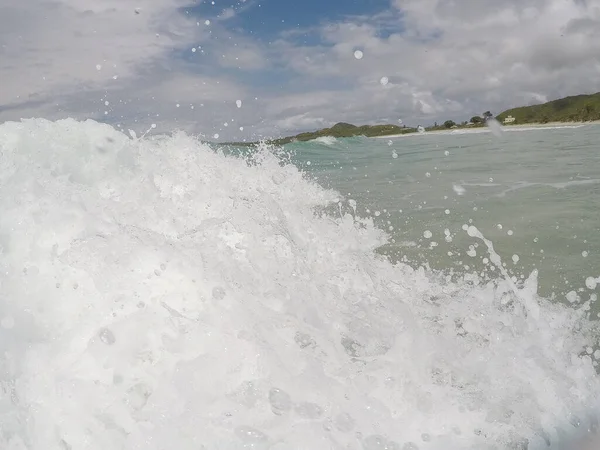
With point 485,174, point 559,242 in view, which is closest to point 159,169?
point 559,242

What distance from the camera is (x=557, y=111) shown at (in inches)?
5468

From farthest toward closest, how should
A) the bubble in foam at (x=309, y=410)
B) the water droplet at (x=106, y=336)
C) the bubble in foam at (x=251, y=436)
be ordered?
the water droplet at (x=106, y=336) < the bubble in foam at (x=309, y=410) < the bubble in foam at (x=251, y=436)

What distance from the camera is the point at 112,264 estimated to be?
151 inches

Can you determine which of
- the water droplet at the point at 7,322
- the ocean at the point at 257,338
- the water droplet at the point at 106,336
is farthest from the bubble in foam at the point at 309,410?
the water droplet at the point at 7,322

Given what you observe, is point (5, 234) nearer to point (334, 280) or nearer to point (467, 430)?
point (334, 280)

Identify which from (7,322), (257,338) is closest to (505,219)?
(257,338)

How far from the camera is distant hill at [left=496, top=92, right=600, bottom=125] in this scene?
10015 centimetres

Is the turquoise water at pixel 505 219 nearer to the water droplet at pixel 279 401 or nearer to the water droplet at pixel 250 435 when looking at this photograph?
the water droplet at pixel 279 401

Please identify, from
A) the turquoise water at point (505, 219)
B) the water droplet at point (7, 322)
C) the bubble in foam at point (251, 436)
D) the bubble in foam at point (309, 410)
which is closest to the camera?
the bubble in foam at point (251, 436)

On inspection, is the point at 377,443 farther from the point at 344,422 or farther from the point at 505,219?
the point at 505,219

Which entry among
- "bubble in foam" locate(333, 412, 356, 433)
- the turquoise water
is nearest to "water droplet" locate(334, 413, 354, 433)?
"bubble in foam" locate(333, 412, 356, 433)

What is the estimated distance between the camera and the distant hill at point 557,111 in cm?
10015

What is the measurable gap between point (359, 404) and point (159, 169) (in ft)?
23.6

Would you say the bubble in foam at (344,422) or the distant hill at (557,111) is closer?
the bubble in foam at (344,422)
